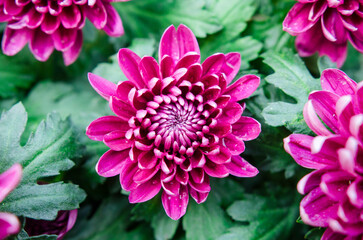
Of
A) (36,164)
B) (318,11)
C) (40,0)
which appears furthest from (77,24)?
(318,11)

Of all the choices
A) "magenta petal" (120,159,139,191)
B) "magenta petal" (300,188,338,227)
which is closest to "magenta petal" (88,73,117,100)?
"magenta petal" (120,159,139,191)

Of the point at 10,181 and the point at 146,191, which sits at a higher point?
the point at 10,181

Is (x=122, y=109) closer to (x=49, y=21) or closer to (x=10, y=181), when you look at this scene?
(x=10, y=181)

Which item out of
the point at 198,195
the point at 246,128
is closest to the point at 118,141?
the point at 198,195

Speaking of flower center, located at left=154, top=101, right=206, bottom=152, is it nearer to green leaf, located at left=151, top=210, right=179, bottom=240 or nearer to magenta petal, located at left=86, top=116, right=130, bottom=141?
magenta petal, located at left=86, top=116, right=130, bottom=141

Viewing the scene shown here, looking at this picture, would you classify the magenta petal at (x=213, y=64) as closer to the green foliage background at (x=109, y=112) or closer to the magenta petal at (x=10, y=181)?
the green foliage background at (x=109, y=112)

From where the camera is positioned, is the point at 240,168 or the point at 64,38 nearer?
the point at 240,168

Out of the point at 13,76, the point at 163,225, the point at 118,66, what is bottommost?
the point at 163,225
